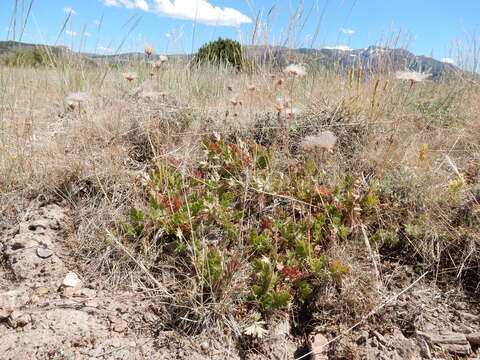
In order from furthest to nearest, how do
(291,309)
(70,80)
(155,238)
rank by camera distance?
(70,80) → (155,238) → (291,309)

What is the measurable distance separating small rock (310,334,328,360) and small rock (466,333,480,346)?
637 mm

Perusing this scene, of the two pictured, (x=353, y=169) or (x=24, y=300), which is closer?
(x=24, y=300)

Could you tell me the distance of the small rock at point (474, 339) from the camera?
1.47 meters

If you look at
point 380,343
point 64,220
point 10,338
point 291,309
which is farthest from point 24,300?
point 380,343

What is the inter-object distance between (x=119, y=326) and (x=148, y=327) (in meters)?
0.12

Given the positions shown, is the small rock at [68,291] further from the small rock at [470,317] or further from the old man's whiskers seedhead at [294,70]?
the old man's whiskers seedhead at [294,70]

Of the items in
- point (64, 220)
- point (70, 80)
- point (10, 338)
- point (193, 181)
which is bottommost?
point (10, 338)

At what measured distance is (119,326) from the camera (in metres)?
1.41

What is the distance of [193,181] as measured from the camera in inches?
85.0

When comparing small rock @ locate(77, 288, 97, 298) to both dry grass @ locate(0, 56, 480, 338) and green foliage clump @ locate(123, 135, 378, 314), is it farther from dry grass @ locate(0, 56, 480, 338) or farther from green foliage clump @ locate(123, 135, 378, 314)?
green foliage clump @ locate(123, 135, 378, 314)

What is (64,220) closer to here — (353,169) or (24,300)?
(24,300)

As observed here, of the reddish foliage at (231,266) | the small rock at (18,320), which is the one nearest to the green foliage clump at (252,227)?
the reddish foliage at (231,266)

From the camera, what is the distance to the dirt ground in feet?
4.37

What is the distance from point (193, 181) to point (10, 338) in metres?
1.21
